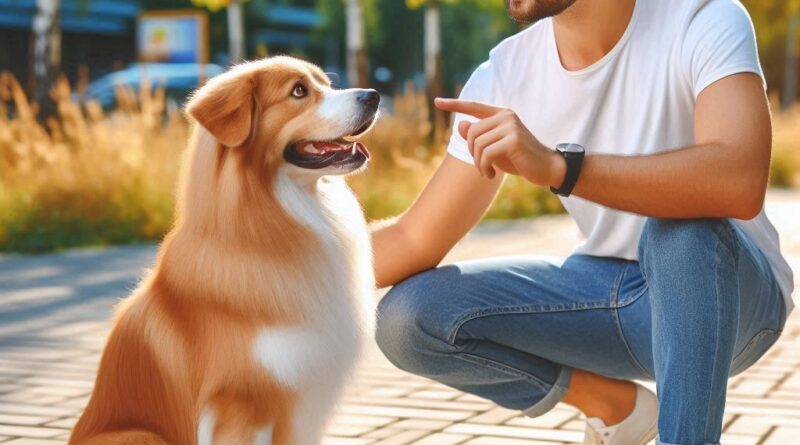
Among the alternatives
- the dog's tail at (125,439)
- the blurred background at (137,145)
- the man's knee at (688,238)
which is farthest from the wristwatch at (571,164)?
the blurred background at (137,145)

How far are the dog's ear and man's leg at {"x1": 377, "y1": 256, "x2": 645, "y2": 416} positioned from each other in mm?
700

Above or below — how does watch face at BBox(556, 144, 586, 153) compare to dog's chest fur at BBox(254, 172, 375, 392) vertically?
above

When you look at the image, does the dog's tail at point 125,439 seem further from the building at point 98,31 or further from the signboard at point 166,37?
the building at point 98,31

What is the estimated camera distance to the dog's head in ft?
9.88

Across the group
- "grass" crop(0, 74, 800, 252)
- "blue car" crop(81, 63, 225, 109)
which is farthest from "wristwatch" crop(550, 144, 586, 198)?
"blue car" crop(81, 63, 225, 109)

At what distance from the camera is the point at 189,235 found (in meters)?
2.94

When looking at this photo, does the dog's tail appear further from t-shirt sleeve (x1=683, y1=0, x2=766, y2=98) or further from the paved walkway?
t-shirt sleeve (x1=683, y1=0, x2=766, y2=98)

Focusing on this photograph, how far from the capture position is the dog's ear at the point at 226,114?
2.91m

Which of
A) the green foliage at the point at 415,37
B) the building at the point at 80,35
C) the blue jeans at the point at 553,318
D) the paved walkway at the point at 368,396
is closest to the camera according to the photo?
the blue jeans at the point at 553,318

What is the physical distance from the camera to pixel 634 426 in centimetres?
335

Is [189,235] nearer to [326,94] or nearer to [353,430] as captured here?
[326,94]

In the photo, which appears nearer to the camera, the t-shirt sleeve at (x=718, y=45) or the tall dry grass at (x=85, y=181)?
the t-shirt sleeve at (x=718, y=45)

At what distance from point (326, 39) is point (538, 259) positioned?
30.3m

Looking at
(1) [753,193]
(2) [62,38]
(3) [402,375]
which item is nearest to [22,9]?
(2) [62,38]
